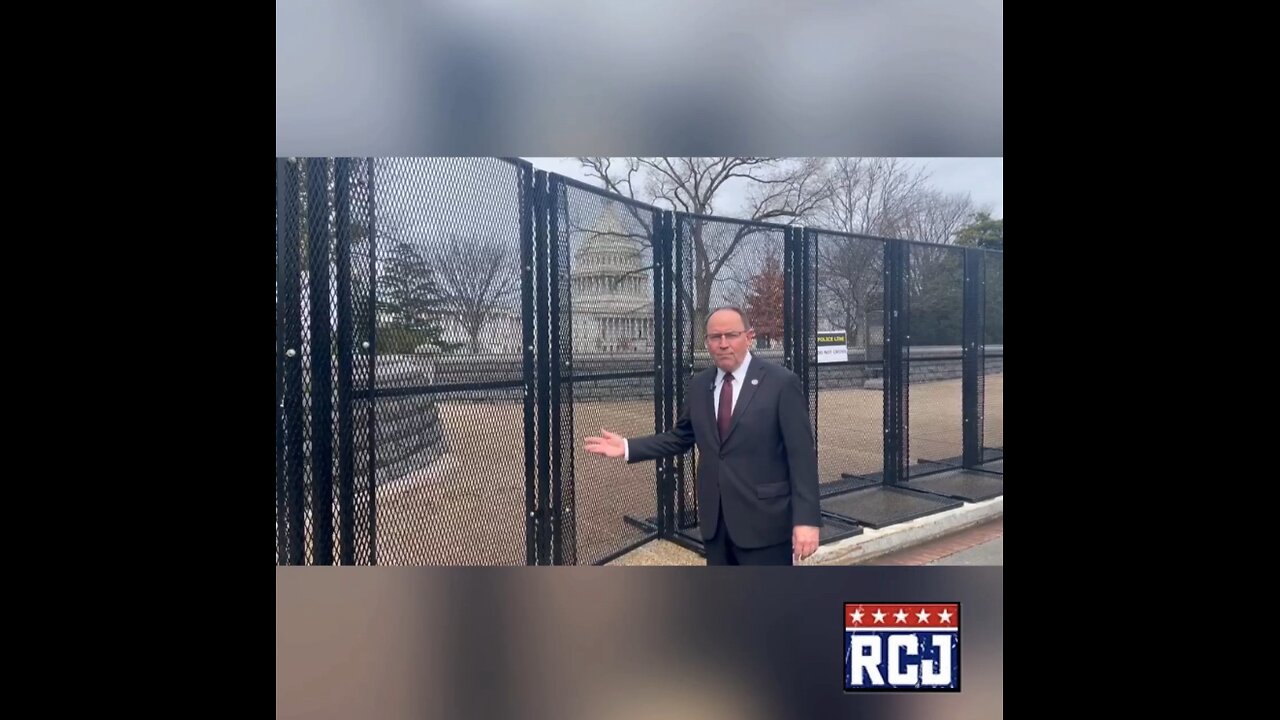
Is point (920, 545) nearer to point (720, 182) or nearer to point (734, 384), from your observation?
point (734, 384)

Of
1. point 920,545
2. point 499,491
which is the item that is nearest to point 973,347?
point 920,545

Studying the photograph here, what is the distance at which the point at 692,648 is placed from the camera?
2.24m

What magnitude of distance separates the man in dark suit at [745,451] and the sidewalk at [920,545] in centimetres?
15

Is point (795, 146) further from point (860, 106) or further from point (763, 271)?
point (763, 271)

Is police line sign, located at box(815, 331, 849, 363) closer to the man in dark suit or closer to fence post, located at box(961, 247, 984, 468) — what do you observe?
the man in dark suit

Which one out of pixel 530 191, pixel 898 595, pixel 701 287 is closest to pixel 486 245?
pixel 530 191

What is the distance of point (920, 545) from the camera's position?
2521 millimetres

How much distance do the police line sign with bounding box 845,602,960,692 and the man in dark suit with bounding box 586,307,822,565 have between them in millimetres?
353

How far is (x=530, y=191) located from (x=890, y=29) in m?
1.57

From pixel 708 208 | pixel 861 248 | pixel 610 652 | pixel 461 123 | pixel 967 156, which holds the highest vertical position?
pixel 461 123

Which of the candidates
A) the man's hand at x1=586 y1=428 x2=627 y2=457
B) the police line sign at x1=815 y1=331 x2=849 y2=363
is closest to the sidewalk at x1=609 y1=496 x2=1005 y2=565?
the man's hand at x1=586 y1=428 x2=627 y2=457

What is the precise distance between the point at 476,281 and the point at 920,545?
225cm

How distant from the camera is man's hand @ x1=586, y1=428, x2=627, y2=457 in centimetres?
239

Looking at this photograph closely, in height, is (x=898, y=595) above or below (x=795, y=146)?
below
